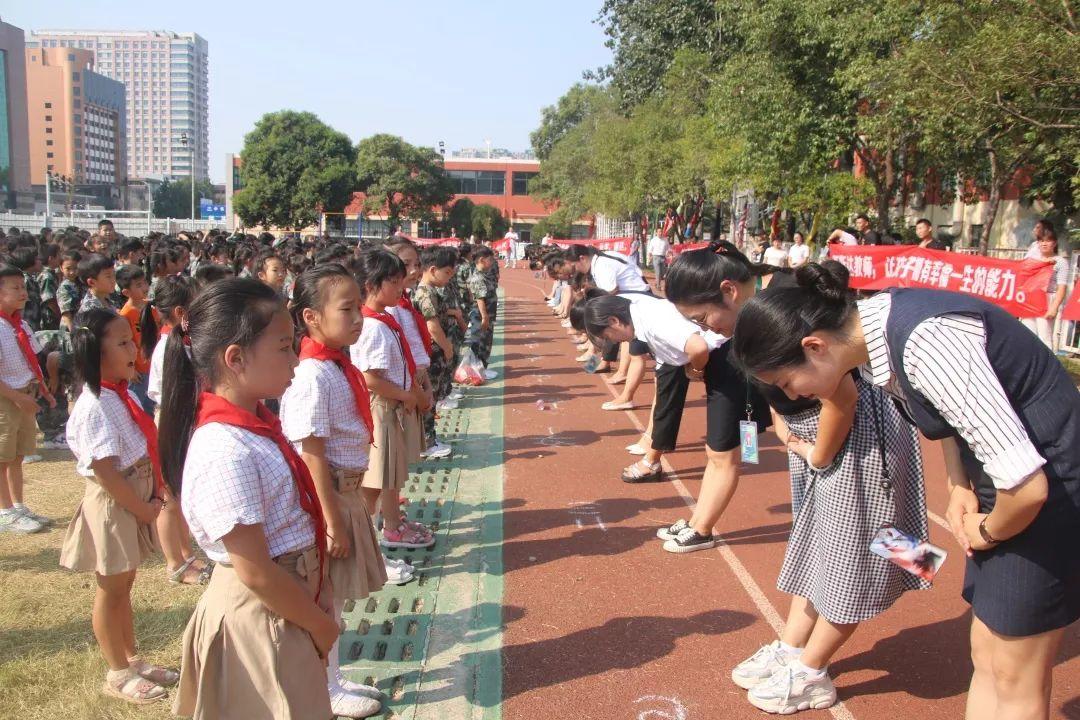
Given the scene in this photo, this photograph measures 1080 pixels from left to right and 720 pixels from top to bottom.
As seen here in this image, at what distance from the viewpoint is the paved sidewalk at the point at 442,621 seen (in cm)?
324

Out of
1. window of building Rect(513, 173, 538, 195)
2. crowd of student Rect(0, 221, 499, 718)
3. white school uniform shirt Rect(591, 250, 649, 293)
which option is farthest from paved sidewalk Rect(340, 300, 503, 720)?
window of building Rect(513, 173, 538, 195)

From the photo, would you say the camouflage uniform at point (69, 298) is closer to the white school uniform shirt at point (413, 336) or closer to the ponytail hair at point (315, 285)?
the white school uniform shirt at point (413, 336)

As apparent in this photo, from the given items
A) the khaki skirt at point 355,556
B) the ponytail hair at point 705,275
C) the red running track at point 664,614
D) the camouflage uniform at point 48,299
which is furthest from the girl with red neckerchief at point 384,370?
the camouflage uniform at point 48,299

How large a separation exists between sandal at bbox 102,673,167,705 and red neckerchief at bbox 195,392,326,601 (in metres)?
1.37

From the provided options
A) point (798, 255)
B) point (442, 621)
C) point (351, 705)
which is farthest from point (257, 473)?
point (798, 255)

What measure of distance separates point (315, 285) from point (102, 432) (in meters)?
1.02

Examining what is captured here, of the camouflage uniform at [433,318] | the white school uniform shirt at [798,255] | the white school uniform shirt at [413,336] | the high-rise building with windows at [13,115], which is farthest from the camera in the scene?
the high-rise building with windows at [13,115]

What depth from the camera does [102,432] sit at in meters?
3.16

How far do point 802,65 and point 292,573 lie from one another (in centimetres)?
1685

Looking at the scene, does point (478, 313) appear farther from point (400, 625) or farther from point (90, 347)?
point (90, 347)

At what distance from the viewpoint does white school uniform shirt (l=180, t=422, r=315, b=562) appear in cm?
197

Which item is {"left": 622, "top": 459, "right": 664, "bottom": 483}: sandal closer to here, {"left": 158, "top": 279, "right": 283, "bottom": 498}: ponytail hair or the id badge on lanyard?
the id badge on lanyard

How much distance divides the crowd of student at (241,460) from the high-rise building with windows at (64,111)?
408ft

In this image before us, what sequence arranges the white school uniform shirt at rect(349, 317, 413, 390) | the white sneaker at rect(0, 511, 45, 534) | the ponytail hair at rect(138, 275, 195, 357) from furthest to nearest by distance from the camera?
1. the white sneaker at rect(0, 511, 45, 534)
2. the ponytail hair at rect(138, 275, 195, 357)
3. the white school uniform shirt at rect(349, 317, 413, 390)
